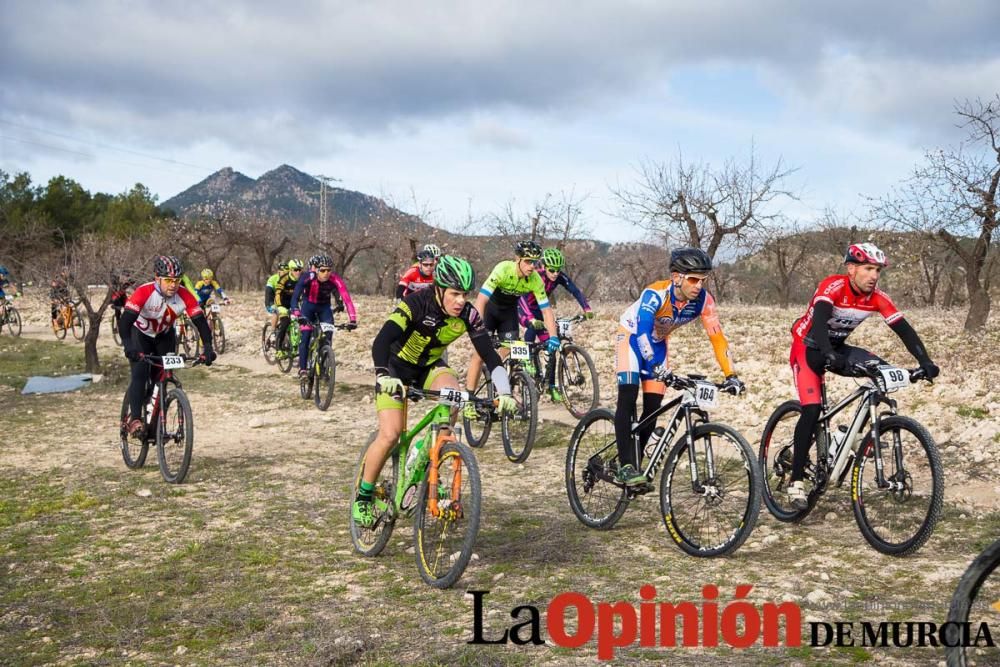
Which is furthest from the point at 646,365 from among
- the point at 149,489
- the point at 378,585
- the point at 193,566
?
the point at 149,489

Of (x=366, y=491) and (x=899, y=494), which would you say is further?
(x=366, y=491)

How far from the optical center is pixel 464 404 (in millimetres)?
5383

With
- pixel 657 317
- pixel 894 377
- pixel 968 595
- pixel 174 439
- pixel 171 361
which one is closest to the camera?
pixel 968 595

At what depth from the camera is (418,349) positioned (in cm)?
600

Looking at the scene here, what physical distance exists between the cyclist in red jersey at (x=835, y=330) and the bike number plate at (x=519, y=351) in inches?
146

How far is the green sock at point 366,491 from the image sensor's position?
5.91m

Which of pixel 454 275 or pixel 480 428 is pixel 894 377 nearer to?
pixel 454 275

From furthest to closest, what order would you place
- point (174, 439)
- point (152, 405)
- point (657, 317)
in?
point (152, 405) < point (174, 439) < point (657, 317)

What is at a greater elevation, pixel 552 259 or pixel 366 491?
pixel 552 259

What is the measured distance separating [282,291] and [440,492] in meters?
11.9

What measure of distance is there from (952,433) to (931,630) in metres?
5.52

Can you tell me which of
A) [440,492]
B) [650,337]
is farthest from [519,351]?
[440,492]

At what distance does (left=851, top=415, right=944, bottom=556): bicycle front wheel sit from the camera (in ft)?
17.5

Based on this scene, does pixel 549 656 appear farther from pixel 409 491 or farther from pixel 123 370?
pixel 123 370
